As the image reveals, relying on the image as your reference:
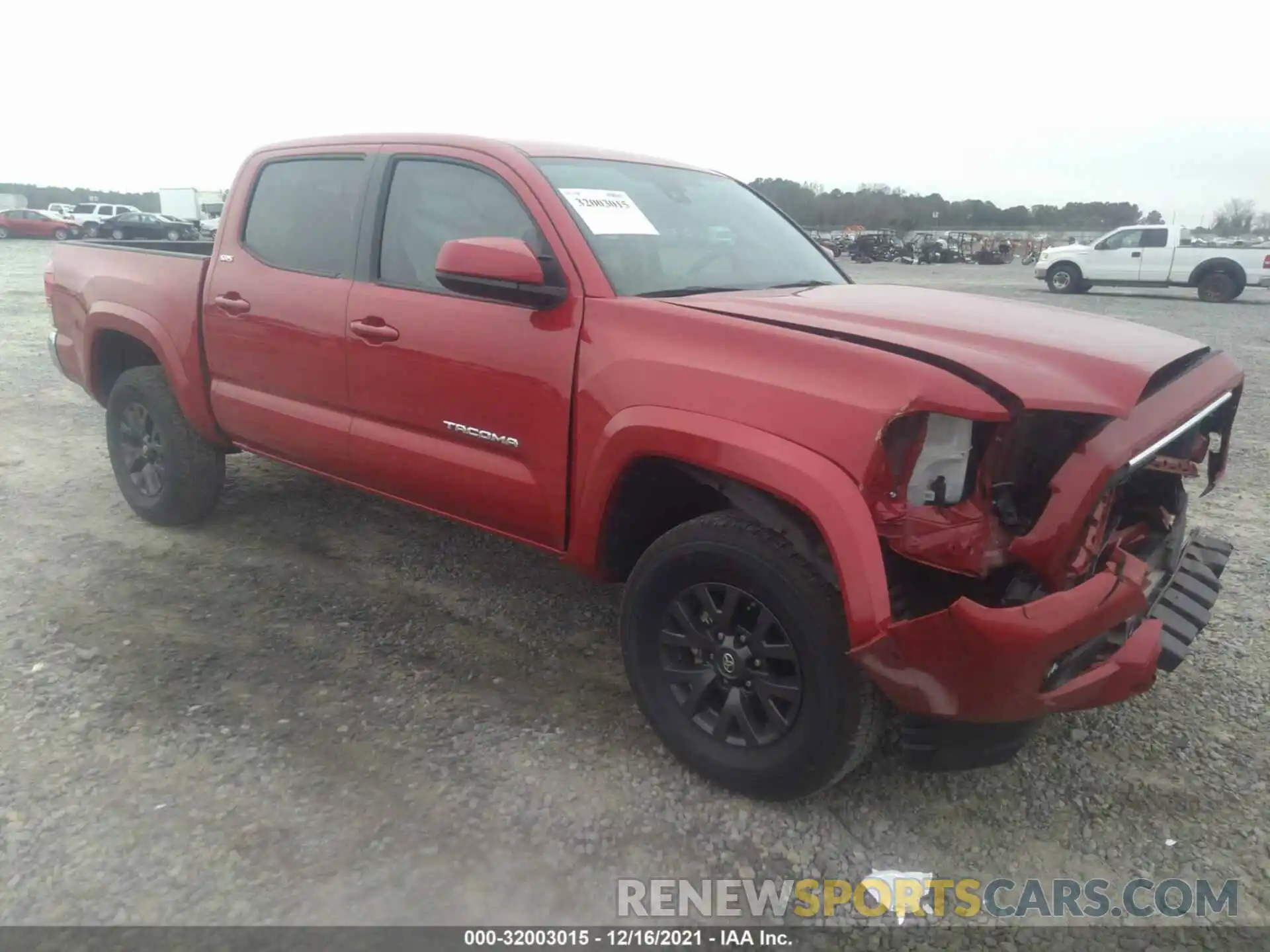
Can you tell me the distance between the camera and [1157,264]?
20.1 metres

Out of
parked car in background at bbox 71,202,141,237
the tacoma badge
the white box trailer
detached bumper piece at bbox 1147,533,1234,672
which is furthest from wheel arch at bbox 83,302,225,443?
the white box trailer

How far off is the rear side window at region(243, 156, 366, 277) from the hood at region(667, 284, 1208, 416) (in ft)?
5.11

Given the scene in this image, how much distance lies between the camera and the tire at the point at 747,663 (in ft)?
7.56

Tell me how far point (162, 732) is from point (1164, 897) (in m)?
2.86

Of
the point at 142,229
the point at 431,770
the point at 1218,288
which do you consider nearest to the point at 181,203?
the point at 142,229

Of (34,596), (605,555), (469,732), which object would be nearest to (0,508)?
(34,596)

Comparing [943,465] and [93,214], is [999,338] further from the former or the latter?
[93,214]

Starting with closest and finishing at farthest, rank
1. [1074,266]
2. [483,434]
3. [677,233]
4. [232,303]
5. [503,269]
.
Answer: [503,269], [483,434], [677,233], [232,303], [1074,266]

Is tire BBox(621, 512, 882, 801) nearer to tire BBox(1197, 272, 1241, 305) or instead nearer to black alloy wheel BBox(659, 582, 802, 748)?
black alloy wheel BBox(659, 582, 802, 748)

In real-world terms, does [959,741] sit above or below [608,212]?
below

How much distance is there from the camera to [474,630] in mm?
3605

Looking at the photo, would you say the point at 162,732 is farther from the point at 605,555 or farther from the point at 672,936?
the point at 672,936

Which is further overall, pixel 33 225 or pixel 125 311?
pixel 33 225

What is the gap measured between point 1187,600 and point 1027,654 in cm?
91
